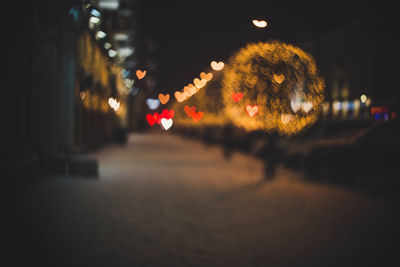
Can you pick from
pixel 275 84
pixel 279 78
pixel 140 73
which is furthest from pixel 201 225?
pixel 275 84

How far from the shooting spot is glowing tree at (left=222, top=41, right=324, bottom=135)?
30.3 ft

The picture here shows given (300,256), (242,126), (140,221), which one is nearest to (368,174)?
(300,256)

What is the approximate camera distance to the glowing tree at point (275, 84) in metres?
9.24

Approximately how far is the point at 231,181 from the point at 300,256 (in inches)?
280

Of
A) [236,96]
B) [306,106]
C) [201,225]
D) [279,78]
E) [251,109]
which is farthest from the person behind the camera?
[236,96]

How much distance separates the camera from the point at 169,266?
15.4ft

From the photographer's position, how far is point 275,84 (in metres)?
12.8

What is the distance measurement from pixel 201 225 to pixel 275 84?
7285 mm

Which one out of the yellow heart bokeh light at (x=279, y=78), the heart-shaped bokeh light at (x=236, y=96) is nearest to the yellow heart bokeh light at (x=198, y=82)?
the heart-shaped bokeh light at (x=236, y=96)

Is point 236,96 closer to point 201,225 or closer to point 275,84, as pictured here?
point 275,84

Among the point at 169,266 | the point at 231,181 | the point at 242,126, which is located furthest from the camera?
the point at 242,126

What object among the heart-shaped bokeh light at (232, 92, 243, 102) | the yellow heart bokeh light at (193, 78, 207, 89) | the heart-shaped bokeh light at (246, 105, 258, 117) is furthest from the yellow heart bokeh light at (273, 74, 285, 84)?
the yellow heart bokeh light at (193, 78, 207, 89)

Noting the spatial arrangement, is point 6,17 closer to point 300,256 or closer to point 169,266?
point 169,266

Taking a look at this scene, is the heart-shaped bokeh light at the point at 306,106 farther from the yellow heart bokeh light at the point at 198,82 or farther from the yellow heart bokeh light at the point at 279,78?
the yellow heart bokeh light at the point at 198,82
